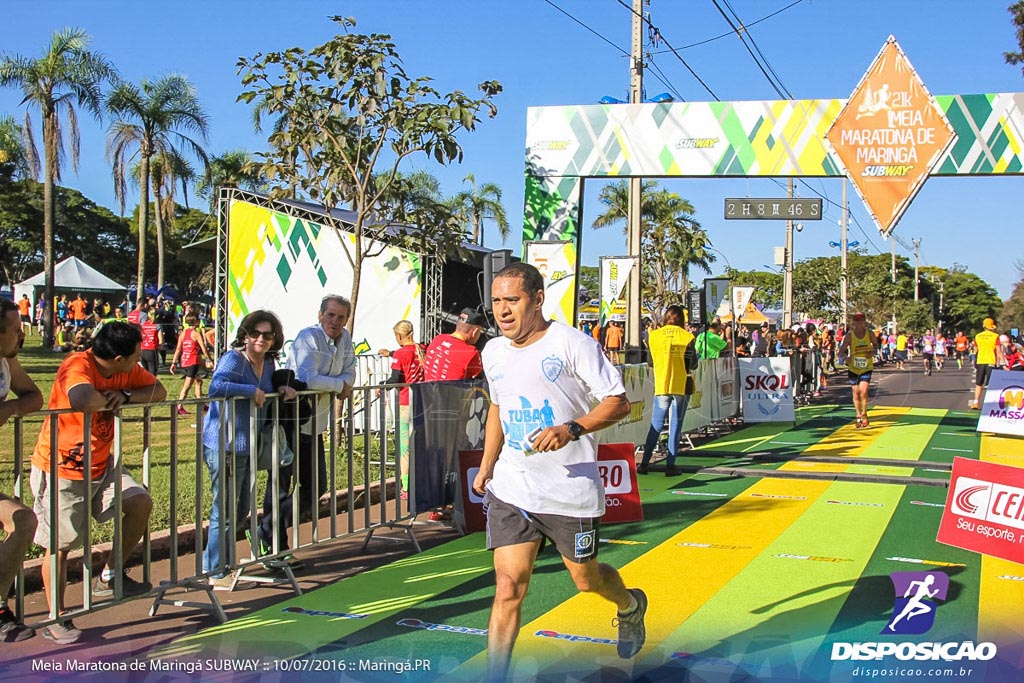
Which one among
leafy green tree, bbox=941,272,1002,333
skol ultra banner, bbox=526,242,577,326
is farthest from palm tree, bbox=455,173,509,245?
leafy green tree, bbox=941,272,1002,333

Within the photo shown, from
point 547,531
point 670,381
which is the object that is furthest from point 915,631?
point 670,381

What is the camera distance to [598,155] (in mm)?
13805

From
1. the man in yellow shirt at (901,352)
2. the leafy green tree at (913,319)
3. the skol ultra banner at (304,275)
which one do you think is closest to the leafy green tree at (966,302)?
the leafy green tree at (913,319)

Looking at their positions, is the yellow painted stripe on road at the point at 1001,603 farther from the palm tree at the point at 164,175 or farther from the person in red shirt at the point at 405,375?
the palm tree at the point at 164,175

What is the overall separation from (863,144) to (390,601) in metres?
9.36

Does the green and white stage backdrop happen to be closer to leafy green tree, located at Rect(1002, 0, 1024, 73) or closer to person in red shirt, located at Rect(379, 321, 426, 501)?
person in red shirt, located at Rect(379, 321, 426, 501)

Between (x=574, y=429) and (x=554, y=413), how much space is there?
16cm

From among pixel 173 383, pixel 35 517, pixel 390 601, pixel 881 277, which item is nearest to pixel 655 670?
pixel 390 601

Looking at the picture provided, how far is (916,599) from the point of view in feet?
18.9

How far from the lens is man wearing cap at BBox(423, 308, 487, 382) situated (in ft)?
28.2

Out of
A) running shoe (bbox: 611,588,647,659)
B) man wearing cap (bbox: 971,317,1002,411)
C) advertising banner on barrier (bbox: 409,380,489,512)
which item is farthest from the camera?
man wearing cap (bbox: 971,317,1002,411)

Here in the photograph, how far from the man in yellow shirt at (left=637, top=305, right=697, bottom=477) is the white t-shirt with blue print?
713 cm

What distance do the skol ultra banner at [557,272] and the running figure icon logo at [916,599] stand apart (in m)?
7.29

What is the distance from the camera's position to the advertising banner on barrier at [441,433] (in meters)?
7.95
